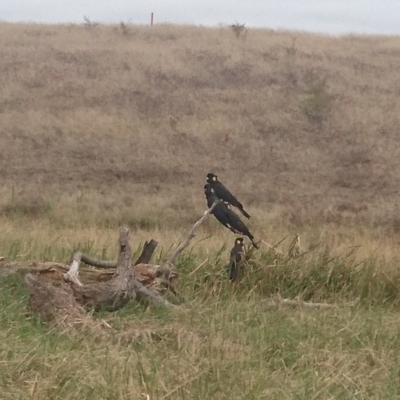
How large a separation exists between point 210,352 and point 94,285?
1188 millimetres

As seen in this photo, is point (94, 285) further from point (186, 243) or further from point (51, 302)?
point (186, 243)

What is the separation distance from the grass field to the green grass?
12 mm

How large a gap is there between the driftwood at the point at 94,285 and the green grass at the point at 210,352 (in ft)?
0.33

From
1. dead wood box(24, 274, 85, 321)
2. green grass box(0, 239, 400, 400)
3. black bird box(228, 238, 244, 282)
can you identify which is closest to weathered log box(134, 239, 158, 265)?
green grass box(0, 239, 400, 400)

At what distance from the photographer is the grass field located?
3754mm

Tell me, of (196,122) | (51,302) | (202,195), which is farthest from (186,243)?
(196,122)

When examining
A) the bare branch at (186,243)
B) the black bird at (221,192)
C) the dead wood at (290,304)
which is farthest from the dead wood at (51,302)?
the black bird at (221,192)

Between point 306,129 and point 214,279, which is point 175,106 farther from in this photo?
point 214,279

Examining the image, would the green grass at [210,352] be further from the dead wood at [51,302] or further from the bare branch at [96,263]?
the bare branch at [96,263]

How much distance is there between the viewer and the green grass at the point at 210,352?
340 centimetres

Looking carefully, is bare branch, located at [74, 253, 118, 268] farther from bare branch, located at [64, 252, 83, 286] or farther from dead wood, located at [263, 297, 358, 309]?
dead wood, located at [263, 297, 358, 309]

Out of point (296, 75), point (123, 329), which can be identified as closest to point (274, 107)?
point (296, 75)

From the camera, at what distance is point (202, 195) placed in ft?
47.4

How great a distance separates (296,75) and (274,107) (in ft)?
13.6
